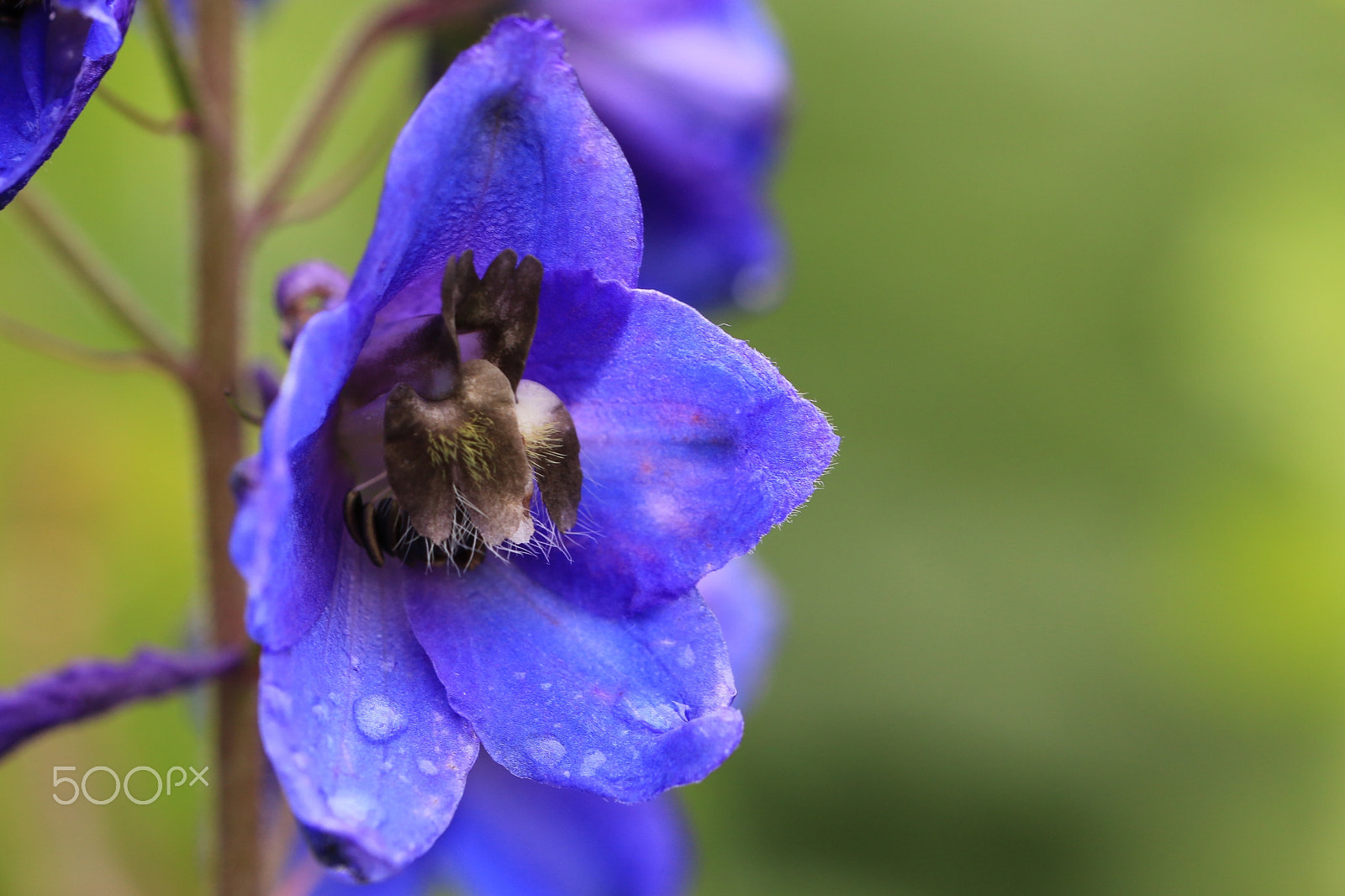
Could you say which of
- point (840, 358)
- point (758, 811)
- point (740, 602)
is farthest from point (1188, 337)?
point (740, 602)

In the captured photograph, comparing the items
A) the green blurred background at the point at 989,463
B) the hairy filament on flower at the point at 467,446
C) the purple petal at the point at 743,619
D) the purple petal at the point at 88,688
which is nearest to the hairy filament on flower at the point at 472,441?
the hairy filament on flower at the point at 467,446

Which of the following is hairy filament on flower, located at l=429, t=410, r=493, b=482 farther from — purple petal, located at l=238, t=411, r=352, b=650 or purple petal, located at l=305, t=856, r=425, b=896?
purple petal, located at l=305, t=856, r=425, b=896

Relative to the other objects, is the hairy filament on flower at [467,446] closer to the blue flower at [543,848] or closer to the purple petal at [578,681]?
the purple petal at [578,681]

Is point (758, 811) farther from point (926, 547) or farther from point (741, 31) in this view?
point (741, 31)

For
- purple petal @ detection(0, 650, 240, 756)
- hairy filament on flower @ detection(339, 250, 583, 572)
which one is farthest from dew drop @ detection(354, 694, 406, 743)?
purple petal @ detection(0, 650, 240, 756)

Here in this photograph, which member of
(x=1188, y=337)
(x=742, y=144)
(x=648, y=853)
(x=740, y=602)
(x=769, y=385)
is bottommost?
(x=648, y=853)

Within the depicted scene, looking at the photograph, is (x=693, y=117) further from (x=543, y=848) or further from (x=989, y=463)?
(x=989, y=463)
